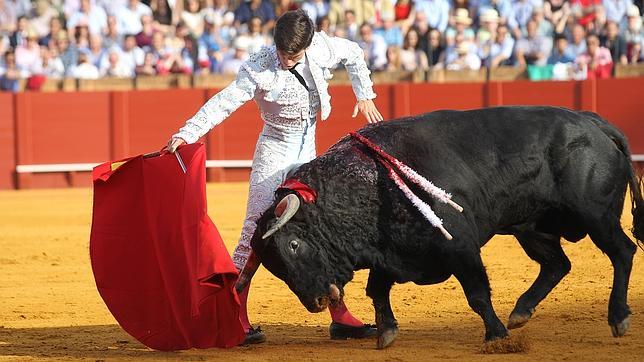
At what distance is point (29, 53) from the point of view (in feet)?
44.7

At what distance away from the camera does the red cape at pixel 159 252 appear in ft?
15.6

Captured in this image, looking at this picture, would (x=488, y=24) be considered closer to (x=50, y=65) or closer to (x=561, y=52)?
(x=561, y=52)

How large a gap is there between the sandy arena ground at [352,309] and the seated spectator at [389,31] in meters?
4.69

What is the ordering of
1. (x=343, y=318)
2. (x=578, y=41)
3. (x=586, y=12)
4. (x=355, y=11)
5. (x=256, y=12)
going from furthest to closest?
1. (x=256, y=12)
2. (x=355, y=11)
3. (x=586, y=12)
4. (x=578, y=41)
5. (x=343, y=318)

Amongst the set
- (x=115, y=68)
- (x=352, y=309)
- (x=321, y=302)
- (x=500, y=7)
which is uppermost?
(x=500, y=7)

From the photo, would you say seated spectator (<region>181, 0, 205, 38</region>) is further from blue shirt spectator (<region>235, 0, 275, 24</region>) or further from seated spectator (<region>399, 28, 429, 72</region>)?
seated spectator (<region>399, 28, 429, 72</region>)

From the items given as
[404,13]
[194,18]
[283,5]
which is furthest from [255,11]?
[404,13]

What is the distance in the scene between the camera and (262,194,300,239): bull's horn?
175 inches

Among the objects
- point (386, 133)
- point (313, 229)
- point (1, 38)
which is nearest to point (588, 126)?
point (386, 133)

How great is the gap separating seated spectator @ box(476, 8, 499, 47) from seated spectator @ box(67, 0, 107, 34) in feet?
13.6

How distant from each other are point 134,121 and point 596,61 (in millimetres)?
5171

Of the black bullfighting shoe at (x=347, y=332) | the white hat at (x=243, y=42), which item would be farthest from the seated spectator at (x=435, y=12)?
the black bullfighting shoe at (x=347, y=332)

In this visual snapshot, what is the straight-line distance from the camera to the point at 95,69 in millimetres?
13680

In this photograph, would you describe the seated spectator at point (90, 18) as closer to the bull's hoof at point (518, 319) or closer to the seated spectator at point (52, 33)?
A: the seated spectator at point (52, 33)
